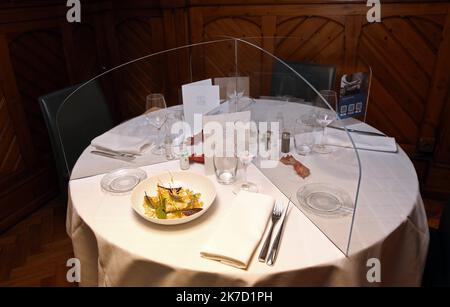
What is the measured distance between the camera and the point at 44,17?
2250 millimetres

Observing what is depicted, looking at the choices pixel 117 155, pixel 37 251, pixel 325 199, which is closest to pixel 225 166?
pixel 325 199

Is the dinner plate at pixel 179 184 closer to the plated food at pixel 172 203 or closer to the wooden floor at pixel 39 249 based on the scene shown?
the plated food at pixel 172 203

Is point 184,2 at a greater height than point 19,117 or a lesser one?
greater

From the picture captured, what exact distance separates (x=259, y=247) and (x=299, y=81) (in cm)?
79

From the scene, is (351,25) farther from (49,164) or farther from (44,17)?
(49,164)

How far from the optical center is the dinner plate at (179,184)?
41.6 inches

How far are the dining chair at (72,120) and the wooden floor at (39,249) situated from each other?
419 mm

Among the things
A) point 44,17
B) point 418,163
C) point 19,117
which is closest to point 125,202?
point 19,117

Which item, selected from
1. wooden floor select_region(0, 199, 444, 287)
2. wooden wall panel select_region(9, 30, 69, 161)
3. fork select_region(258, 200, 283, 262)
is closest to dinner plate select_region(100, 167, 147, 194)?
fork select_region(258, 200, 283, 262)

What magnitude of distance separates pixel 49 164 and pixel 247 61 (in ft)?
5.28

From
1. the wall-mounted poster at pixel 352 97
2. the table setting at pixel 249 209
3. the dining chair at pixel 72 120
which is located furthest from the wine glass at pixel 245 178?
the dining chair at pixel 72 120

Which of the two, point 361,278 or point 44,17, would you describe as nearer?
point 361,278

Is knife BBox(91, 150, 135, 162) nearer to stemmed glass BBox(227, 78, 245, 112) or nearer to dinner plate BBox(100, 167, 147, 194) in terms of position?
dinner plate BBox(100, 167, 147, 194)

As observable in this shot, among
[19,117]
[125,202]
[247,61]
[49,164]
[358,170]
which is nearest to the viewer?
[358,170]
